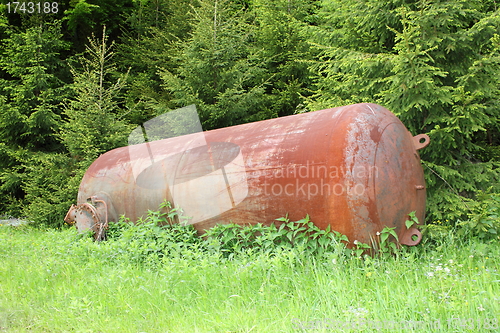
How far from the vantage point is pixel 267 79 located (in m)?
9.45

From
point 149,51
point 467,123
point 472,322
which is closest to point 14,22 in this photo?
point 149,51

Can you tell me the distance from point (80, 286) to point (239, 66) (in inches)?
260

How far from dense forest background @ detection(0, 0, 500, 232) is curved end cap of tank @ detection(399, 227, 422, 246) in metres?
0.99

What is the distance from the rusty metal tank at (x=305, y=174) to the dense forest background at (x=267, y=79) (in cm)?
120

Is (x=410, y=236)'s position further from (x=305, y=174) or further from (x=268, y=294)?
(x=268, y=294)

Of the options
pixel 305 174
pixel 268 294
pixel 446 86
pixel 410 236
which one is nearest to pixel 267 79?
pixel 446 86

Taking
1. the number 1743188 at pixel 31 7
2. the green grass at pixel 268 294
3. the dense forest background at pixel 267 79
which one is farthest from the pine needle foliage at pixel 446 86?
the number 1743188 at pixel 31 7

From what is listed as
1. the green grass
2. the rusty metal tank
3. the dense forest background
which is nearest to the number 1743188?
the dense forest background

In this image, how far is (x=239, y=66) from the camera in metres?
8.98

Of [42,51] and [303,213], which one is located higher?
[42,51]

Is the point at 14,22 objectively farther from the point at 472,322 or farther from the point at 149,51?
the point at 472,322

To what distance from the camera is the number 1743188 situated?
11406 mm

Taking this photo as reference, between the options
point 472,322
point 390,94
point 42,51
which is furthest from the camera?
point 42,51

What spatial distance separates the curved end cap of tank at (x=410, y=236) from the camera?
3.50 metres
